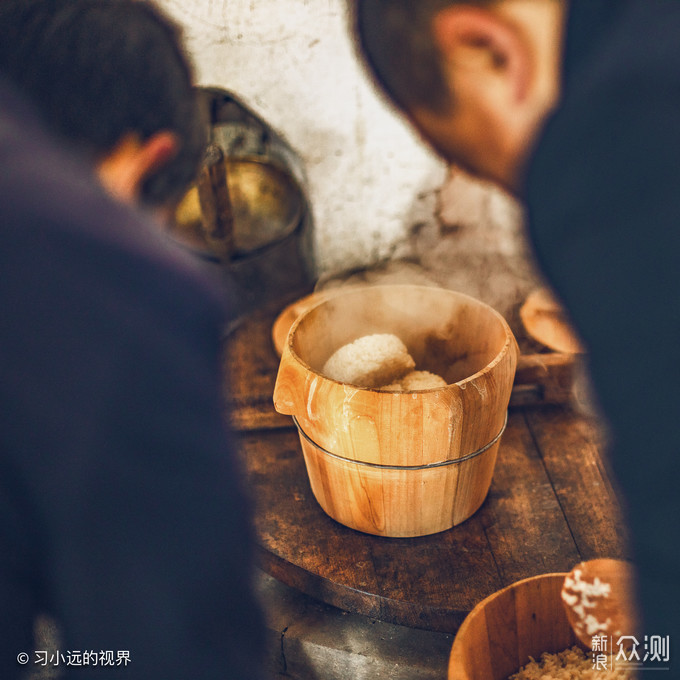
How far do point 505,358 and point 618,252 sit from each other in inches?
33.8

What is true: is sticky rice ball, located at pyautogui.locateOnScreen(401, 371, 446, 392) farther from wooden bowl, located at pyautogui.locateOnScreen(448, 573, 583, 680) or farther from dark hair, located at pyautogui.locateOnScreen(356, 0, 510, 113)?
dark hair, located at pyautogui.locateOnScreen(356, 0, 510, 113)

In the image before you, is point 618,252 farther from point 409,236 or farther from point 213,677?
point 409,236

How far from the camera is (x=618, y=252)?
2.63 ft

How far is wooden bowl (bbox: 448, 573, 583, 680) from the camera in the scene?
1.38 meters

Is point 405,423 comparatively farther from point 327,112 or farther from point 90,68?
point 327,112

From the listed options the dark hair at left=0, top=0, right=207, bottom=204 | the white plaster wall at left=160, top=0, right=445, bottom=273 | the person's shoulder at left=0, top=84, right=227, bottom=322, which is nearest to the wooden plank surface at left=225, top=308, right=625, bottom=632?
the person's shoulder at left=0, top=84, right=227, bottom=322

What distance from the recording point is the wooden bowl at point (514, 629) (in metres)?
1.38

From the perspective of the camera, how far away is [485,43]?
92 cm

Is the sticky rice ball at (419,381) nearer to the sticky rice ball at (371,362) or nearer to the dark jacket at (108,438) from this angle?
the sticky rice ball at (371,362)

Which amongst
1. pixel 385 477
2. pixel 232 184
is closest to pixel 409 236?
pixel 232 184

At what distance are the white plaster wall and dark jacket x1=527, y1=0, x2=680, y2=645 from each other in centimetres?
262

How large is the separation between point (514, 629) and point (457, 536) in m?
0.36

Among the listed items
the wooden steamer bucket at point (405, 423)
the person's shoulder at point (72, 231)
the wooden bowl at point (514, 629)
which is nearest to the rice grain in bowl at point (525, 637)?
the wooden bowl at point (514, 629)

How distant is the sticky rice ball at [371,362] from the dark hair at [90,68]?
92cm
